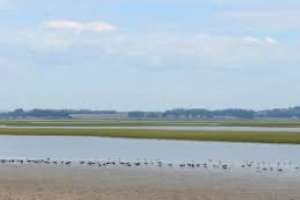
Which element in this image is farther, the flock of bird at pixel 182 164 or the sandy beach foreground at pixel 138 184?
the flock of bird at pixel 182 164

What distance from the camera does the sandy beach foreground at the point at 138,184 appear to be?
83.7 feet

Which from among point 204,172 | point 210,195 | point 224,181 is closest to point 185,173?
point 204,172

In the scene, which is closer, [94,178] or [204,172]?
[94,178]

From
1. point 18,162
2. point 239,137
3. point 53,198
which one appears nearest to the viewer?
point 53,198

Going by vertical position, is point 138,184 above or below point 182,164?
below

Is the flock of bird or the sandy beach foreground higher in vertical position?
the flock of bird

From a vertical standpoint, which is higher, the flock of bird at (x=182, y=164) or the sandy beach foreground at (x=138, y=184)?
the flock of bird at (x=182, y=164)

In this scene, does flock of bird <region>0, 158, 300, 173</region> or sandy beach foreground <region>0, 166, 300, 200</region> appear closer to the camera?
sandy beach foreground <region>0, 166, 300, 200</region>

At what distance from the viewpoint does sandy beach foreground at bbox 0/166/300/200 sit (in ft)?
83.7

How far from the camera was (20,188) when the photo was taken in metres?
28.0

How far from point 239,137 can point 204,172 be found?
40643mm

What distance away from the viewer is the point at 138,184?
Answer: 101 feet

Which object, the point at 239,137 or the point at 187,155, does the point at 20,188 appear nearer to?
the point at 187,155

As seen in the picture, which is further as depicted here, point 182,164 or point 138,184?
point 182,164
